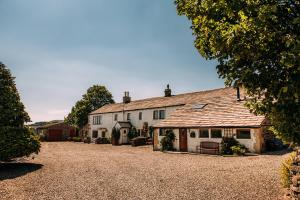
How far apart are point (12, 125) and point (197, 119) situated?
17.6 metres

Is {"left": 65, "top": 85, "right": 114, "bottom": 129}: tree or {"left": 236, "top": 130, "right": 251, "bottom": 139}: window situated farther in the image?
{"left": 65, "top": 85, "right": 114, "bottom": 129}: tree

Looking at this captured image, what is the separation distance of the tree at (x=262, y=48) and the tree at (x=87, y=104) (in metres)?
60.7

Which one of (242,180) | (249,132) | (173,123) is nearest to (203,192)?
(242,180)

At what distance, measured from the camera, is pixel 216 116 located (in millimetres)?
25953

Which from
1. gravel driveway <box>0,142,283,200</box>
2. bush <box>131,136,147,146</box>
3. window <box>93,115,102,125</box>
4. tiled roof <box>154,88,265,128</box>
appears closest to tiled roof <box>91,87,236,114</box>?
tiled roof <box>154,88,265,128</box>

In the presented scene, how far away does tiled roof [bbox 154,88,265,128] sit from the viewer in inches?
899

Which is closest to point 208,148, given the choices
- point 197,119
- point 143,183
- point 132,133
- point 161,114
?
point 197,119

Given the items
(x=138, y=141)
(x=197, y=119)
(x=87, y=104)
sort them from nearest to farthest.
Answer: (x=197, y=119), (x=138, y=141), (x=87, y=104)

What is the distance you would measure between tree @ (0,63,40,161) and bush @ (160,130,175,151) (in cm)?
1408

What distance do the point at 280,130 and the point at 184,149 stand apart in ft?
63.7

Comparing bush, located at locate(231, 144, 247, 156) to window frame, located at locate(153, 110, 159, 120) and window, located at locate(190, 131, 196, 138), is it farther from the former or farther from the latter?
window frame, located at locate(153, 110, 159, 120)

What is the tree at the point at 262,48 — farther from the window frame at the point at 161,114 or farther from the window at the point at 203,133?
the window frame at the point at 161,114

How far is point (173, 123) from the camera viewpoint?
28469 mm

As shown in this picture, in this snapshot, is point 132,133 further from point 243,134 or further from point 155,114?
point 243,134
